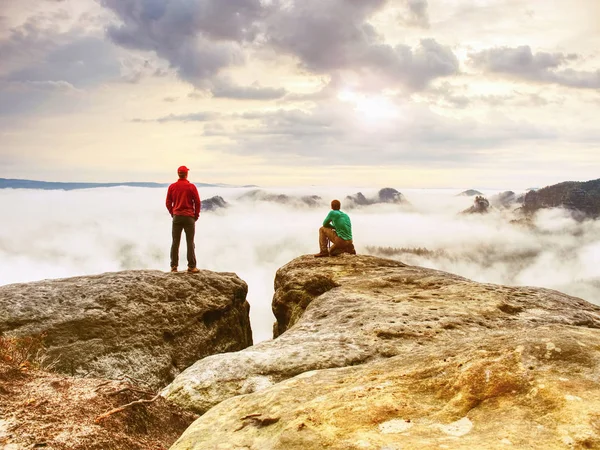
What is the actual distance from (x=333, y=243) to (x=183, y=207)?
8.71 metres

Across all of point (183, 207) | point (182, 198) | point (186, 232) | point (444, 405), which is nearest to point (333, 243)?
point (186, 232)

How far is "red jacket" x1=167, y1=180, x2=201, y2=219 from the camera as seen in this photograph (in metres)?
21.2

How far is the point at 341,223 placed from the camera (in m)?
25.6

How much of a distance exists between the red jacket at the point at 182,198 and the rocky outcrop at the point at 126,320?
2857mm

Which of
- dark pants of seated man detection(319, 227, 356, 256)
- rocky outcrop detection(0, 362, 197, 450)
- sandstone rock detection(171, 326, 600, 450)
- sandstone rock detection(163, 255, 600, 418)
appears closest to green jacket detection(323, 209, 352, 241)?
dark pants of seated man detection(319, 227, 356, 256)

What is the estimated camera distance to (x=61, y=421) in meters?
8.46

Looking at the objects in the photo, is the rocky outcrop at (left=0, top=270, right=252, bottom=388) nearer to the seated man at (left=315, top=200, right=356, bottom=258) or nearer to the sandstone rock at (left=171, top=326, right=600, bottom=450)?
the seated man at (left=315, top=200, right=356, bottom=258)

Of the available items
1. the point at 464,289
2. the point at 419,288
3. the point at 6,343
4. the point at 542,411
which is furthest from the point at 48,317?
the point at 542,411

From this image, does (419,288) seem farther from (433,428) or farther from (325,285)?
(433,428)

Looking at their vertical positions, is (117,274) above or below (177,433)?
above

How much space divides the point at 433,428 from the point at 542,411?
4.37ft

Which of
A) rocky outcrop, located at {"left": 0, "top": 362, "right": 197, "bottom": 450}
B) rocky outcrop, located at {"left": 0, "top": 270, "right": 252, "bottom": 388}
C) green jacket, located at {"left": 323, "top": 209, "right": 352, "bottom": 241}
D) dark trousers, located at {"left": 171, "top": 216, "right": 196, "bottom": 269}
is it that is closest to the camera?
rocky outcrop, located at {"left": 0, "top": 362, "right": 197, "bottom": 450}

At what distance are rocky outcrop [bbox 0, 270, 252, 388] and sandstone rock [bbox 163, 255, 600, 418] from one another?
4.10 meters

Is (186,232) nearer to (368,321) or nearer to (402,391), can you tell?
(368,321)
